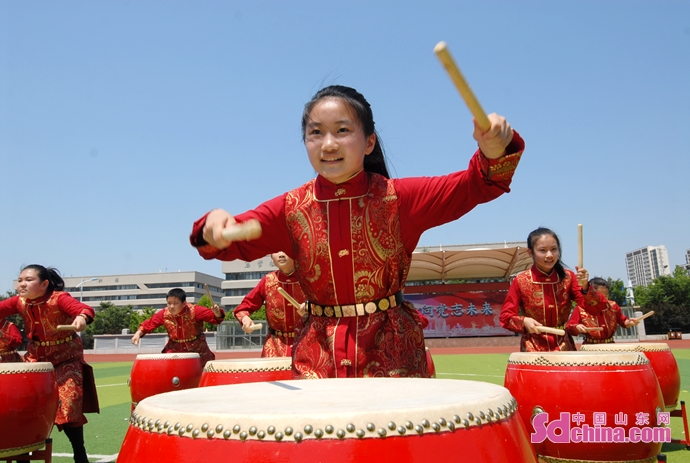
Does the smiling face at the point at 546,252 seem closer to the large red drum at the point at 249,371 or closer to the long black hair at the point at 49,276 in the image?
the large red drum at the point at 249,371

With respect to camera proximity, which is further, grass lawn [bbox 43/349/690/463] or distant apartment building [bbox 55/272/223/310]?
distant apartment building [bbox 55/272/223/310]

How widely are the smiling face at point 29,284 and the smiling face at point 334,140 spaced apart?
356cm

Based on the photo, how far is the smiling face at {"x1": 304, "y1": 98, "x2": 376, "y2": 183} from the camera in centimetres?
173

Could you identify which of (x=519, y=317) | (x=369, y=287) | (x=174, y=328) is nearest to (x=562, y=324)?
(x=519, y=317)

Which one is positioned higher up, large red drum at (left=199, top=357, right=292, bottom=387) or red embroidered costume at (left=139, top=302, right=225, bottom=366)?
large red drum at (left=199, top=357, right=292, bottom=387)

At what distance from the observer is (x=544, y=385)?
118 inches

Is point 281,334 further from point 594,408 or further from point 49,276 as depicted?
point 594,408

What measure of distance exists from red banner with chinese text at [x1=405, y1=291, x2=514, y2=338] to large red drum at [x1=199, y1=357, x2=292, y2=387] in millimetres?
22881

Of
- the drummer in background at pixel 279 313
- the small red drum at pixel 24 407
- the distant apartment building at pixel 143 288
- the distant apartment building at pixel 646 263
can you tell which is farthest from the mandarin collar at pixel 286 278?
the distant apartment building at pixel 646 263

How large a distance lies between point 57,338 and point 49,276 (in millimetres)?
509

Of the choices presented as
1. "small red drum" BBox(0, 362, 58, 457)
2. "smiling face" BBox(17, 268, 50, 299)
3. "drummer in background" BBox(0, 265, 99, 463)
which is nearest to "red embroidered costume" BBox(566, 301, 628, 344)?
"drummer in background" BBox(0, 265, 99, 463)

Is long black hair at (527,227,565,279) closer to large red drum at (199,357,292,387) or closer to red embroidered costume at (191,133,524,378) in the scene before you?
large red drum at (199,357,292,387)

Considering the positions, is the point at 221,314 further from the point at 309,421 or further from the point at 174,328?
the point at 309,421

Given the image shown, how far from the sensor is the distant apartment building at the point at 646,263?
121206mm
